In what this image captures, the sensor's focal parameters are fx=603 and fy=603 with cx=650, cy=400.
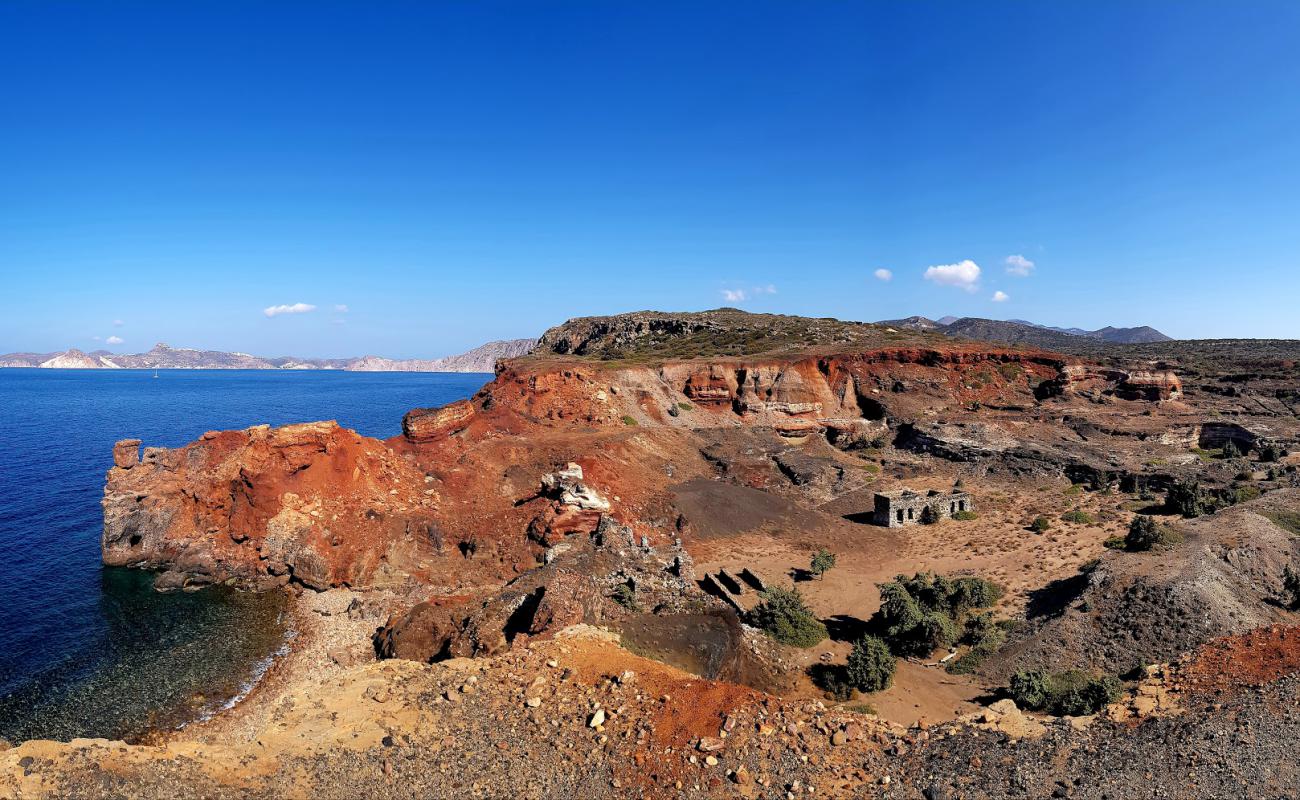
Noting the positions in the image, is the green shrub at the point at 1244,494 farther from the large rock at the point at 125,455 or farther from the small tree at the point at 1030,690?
the large rock at the point at 125,455

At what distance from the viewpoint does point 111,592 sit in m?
28.5

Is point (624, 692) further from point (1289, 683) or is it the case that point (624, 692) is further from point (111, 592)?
point (111, 592)

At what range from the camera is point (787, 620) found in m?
23.9

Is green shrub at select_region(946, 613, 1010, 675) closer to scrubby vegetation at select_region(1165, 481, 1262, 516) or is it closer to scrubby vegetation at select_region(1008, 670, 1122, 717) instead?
scrubby vegetation at select_region(1008, 670, 1122, 717)

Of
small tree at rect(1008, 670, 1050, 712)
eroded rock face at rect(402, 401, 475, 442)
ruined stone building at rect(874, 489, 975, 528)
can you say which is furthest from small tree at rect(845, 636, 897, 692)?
eroded rock face at rect(402, 401, 475, 442)

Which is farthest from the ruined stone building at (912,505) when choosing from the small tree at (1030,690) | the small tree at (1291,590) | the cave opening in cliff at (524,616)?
the cave opening in cliff at (524,616)

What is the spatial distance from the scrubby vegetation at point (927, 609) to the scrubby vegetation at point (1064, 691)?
312 cm

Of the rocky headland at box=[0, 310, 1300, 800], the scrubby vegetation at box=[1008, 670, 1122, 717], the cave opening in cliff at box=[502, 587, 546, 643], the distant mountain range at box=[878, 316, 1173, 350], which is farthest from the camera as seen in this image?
the distant mountain range at box=[878, 316, 1173, 350]

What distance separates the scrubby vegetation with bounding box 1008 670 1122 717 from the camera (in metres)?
16.8

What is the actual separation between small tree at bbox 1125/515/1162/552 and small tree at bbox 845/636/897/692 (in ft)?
49.3

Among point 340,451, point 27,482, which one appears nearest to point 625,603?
point 340,451

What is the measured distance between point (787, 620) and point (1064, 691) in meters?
9.10

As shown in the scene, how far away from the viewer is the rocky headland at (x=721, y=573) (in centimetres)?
1408

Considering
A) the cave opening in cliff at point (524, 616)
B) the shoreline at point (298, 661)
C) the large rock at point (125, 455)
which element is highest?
the large rock at point (125, 455)
